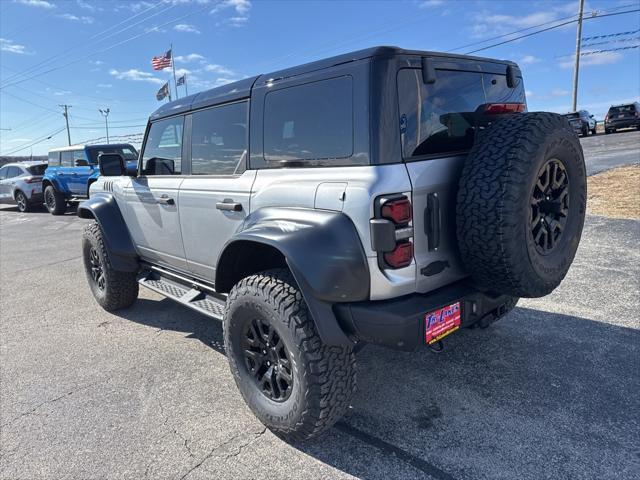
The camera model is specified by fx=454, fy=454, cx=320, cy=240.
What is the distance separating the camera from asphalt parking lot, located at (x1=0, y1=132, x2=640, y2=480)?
2.35 metres

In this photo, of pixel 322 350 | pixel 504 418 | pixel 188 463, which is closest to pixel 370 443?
pixel 322 350

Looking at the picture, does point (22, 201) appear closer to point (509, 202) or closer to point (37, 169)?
point (37, 169)

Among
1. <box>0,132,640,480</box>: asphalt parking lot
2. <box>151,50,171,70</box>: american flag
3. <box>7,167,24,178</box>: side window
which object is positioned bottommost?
<box>0,132,640,480</box>: asphalt parking lot

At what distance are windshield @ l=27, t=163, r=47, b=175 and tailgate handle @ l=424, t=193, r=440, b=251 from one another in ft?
53.4

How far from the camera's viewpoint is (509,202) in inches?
84.6

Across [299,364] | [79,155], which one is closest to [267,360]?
[299,364]

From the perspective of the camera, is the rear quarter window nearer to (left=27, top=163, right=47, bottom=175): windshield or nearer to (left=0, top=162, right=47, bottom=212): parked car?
(left=0, top=162, right=47, bottom=212): parked car

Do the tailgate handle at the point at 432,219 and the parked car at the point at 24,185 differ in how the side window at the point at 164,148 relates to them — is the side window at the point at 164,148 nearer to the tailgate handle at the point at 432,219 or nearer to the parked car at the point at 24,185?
the tailgate handle at the point at 432,219

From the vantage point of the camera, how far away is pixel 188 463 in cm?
242

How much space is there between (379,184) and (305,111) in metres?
0.74

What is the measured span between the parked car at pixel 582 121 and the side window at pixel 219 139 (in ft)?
82.1

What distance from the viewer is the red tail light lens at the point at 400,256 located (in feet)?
7.27

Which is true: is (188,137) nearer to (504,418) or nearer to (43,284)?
(504,418)

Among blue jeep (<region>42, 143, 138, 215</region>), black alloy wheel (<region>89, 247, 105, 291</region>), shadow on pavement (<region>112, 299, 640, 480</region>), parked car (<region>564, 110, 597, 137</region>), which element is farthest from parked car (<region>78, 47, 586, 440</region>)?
parked car (<region>564, 110, 597, 137</region>)
